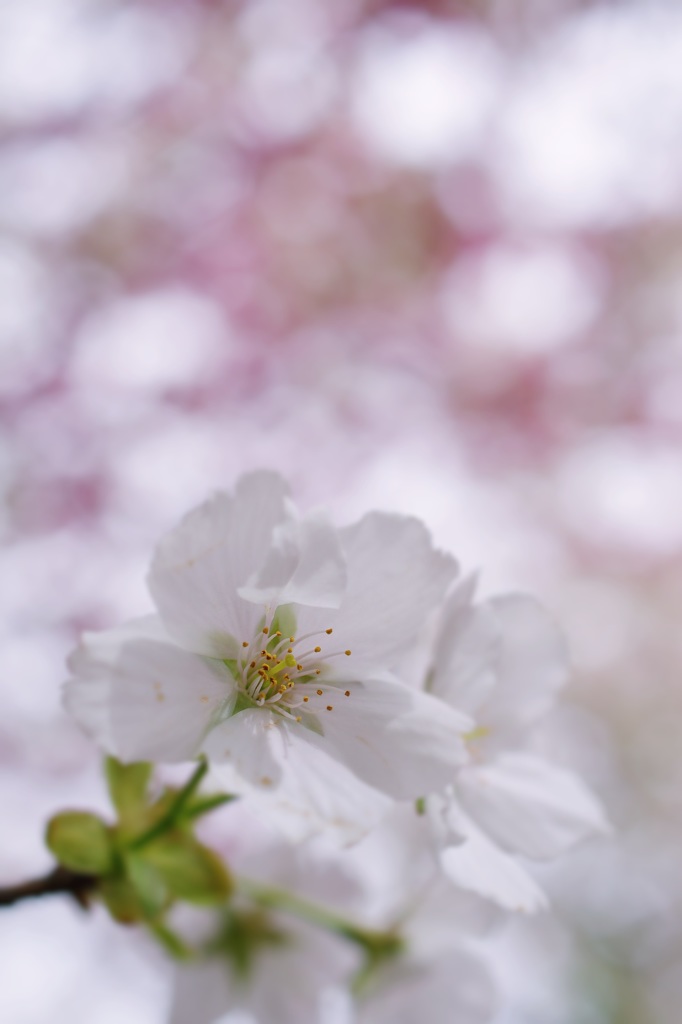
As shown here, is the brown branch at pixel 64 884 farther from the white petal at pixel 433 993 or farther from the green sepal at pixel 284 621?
the white petal at pixel 433 993

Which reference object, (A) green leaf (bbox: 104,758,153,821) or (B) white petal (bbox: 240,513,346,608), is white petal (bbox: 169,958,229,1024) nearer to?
(A) green leaf (bbox: 104,758,153,821)

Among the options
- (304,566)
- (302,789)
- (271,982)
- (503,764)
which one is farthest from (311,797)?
(271,982)

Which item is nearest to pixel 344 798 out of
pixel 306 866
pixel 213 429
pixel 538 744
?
pixel 538 744

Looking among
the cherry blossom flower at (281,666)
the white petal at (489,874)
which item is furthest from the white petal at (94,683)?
the white petal at (489,874)

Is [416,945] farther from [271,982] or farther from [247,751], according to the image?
[247,751]

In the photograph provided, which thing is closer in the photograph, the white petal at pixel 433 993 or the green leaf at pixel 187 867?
the green leaf at pixel 187 867

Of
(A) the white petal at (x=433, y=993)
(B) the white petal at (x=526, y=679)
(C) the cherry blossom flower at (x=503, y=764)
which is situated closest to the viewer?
(C) the cherry blossom flower at (x=503, y=764)
